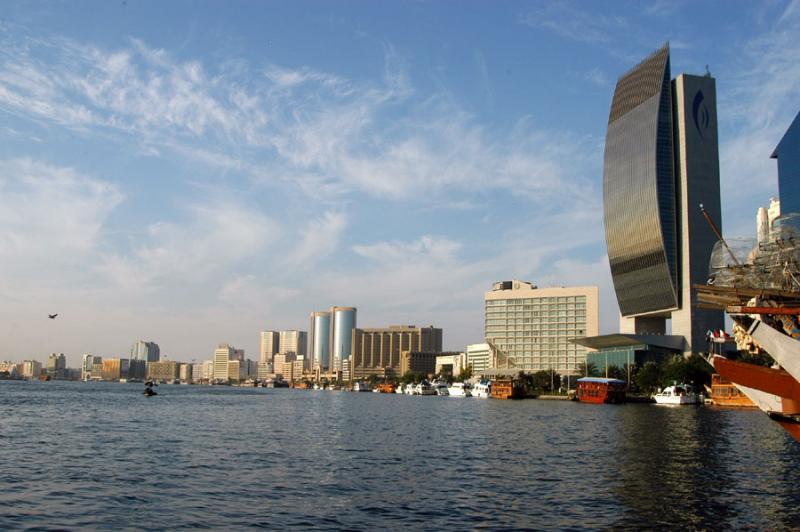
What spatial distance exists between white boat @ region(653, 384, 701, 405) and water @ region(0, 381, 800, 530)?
79675 millimetres

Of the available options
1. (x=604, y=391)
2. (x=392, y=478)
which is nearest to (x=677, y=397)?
(x=604, y=391)

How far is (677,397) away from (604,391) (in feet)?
50.8

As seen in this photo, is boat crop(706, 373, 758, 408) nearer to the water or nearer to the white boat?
the white boat

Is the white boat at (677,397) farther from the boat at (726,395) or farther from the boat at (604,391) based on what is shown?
the boat at (604,391)

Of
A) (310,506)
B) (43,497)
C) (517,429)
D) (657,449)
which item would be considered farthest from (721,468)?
(43,497)

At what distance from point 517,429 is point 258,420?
107 ft

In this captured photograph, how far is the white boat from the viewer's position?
152 meters

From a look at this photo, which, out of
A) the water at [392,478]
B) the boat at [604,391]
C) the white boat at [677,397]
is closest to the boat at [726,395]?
the white boat at [677,397]

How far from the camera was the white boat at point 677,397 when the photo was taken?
15250 cm

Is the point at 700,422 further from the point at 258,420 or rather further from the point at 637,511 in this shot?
the point at 637,511

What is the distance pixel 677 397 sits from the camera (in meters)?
153

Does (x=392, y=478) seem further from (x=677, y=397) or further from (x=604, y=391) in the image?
(x=604, y=391)

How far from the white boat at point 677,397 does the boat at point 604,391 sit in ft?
25.2

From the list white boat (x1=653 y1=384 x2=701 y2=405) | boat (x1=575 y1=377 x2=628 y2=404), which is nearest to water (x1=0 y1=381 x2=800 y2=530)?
white boat (x1=653 y1=384 x2=701 y2=405)
